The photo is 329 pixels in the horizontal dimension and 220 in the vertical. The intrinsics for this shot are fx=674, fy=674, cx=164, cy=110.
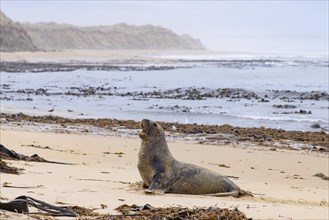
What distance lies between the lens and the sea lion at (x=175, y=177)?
7688 mm

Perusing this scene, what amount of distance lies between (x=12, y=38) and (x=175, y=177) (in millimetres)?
68485

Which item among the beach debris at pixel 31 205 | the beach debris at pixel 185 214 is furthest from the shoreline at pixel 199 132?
the beach debris at pixel 31 205

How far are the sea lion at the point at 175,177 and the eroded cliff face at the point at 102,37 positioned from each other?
104 metres

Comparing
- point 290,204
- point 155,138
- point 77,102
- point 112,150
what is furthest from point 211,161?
point 77,102

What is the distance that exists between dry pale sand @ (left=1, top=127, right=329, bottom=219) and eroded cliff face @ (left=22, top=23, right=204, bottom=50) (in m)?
100

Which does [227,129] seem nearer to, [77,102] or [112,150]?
[112,150]

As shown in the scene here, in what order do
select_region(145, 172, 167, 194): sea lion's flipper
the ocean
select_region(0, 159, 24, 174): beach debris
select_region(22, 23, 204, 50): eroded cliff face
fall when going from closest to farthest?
select_region(145, 172, 167, 194): sea lion's flipper
select_region(0, 159, 24, 174): beach debris
the ocean
select_region(22, 23, 204, 50): eroded cliff face

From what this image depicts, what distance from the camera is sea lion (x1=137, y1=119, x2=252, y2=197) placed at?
Result: 769cm

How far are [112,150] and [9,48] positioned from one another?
62.6 metres

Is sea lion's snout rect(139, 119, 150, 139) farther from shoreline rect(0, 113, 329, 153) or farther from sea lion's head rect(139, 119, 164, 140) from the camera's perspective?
shoreline rect(0, 113, 329, 153)

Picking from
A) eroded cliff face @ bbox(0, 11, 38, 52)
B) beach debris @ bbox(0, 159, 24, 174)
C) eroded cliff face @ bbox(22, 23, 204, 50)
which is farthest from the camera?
eroded cliff face @ bbox(22, 23, 204, 50)

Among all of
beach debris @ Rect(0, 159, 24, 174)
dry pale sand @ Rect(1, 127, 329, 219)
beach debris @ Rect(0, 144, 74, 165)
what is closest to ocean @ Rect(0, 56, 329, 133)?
dry pale sand @ Rect(1, 127, 329, 219)

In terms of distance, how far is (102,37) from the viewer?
438 ft

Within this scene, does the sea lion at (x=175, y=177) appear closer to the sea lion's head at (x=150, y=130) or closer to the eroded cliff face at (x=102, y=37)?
the sea lion's head at (x=150, y=130)
